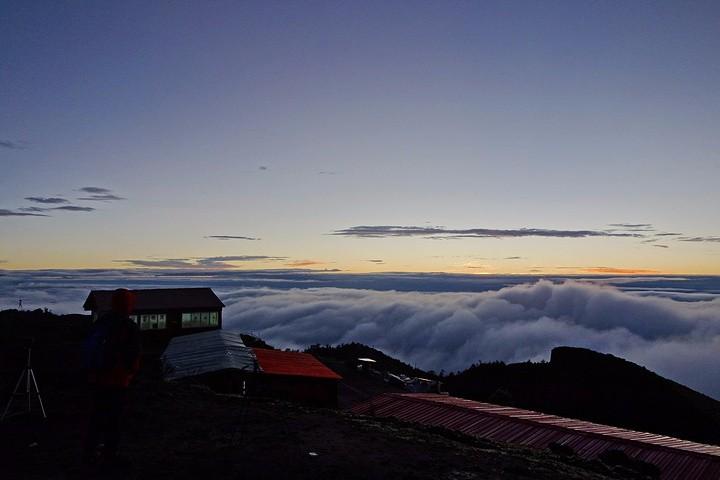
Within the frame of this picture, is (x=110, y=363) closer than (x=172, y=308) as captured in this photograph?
Yes

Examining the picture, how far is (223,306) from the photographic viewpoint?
145 feet

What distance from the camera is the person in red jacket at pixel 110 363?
741 cm

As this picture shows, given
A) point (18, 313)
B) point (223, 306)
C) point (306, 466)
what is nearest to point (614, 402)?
point (223, 306)

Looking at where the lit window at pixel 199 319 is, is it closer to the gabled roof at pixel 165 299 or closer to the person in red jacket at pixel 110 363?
the gabled roof at pixel 165 299

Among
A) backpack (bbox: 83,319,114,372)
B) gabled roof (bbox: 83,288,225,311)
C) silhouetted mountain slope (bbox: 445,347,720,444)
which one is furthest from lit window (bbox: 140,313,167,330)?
backpack (bbox: 83,319,114,372)

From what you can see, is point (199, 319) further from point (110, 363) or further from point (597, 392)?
point (597, 392)

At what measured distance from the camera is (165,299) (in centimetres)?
4228

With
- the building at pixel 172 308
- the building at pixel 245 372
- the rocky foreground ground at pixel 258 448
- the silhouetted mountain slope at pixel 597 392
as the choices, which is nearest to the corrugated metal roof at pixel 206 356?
the building at pixel 245 372

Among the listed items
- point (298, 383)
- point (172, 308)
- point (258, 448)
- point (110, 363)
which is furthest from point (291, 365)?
point (110, 363)

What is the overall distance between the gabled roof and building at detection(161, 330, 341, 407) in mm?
12879

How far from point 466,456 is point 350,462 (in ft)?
8.05

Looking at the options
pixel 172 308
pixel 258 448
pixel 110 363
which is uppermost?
pixel 110 363

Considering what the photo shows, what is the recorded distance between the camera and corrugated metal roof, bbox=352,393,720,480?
43.7 feet

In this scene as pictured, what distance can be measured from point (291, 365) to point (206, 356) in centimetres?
494
